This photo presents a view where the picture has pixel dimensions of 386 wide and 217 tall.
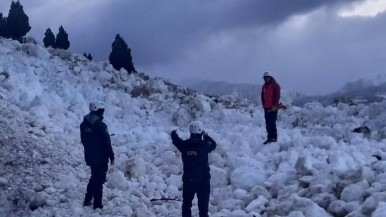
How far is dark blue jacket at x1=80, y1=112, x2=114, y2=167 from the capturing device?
10094 mm

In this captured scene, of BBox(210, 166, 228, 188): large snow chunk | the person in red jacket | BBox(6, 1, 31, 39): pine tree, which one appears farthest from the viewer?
BBox(6, 1, 31, 39): pine tree

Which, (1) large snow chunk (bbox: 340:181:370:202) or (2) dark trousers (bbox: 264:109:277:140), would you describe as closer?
(1) large snow chunk (bbox: 340:181:370:202)

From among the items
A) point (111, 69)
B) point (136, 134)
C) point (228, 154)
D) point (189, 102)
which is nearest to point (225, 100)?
point (189, 102)

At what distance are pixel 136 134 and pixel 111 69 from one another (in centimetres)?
750

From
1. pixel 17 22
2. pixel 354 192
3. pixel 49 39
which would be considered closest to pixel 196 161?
pixel 354 192

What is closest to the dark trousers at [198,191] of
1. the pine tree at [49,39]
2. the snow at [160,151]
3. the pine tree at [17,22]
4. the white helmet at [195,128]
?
the white helmet at [195,128]

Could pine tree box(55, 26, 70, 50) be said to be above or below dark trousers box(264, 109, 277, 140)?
above

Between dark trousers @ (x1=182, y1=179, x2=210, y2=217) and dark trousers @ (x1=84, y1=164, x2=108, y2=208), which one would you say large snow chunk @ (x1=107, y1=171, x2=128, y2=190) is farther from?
dark trousers @ (x1=182, y1=179, x2=210, y2=217)

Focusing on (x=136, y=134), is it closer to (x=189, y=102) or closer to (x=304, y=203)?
(x=189, y=102)

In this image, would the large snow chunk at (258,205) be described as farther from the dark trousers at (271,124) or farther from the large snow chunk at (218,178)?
the dark trousers at (271,124)

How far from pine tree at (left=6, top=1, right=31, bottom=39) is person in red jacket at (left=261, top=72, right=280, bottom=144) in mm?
15425

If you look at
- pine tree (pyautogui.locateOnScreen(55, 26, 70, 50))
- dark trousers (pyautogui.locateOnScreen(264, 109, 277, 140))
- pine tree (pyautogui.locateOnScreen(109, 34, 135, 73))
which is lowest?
dark trousers (pyautogui.locateOnScreen(264, 109, 277, 140))

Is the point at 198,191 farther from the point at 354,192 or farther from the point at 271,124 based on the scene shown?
the point at 271,124

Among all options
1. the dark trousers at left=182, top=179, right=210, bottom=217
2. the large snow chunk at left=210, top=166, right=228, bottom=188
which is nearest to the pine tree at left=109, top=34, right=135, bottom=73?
the large snow chunk at left=210, top=166, right=228, bottom=188
